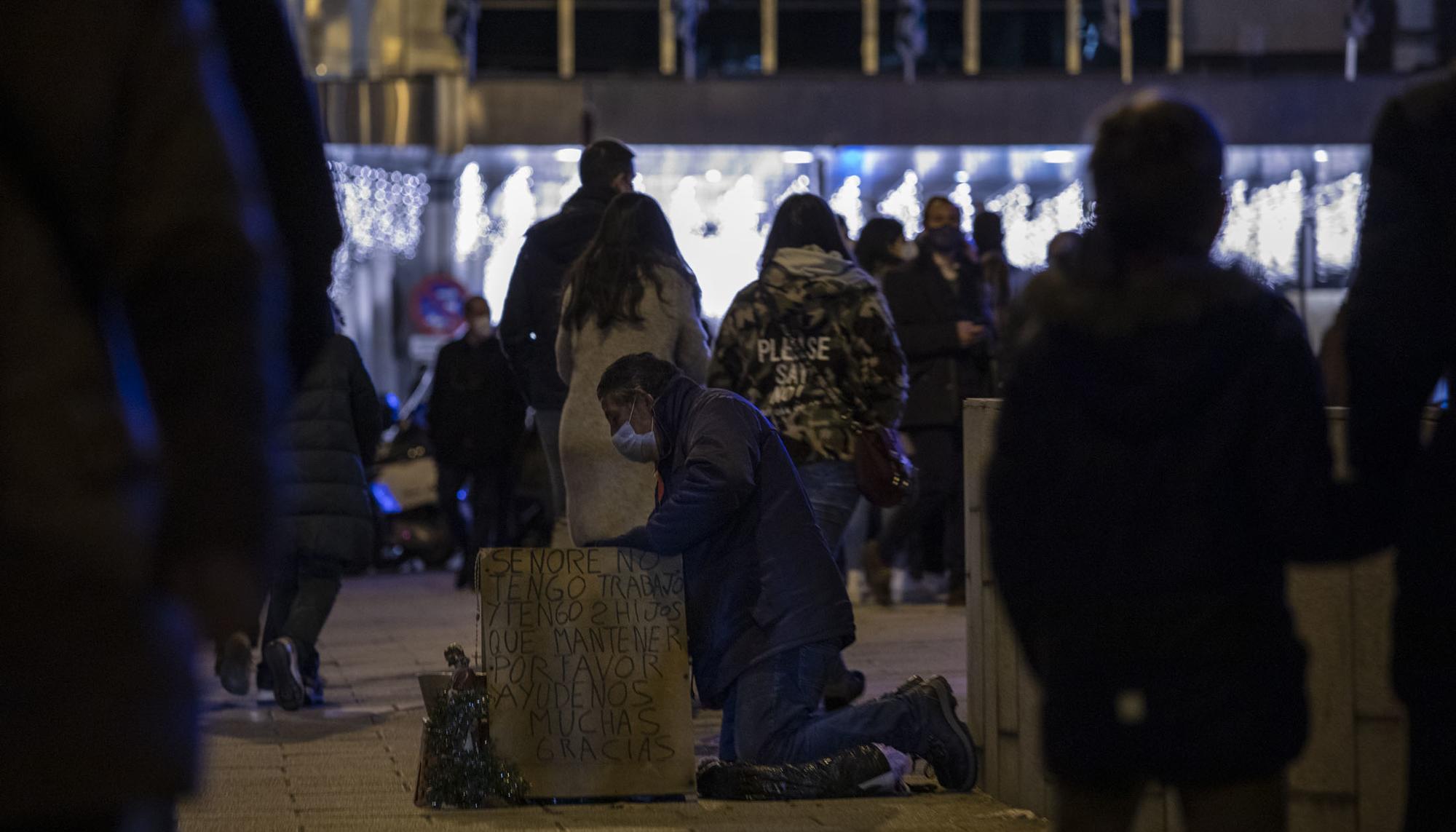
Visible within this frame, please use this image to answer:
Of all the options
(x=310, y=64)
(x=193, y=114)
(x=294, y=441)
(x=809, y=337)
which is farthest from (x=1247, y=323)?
(x=310, y=64)

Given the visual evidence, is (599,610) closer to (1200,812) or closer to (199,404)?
(1200,812)

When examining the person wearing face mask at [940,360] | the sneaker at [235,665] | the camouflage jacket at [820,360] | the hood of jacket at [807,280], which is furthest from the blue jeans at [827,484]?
the person wearing face mask at [940,360]

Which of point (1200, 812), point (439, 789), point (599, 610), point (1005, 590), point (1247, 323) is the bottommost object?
point (439, 789)

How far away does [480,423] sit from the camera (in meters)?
14.5

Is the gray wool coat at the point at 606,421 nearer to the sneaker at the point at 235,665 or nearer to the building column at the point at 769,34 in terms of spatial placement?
the sneaker at the point at 235,665

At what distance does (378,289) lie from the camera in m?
28.0

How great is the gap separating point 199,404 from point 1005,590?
1.56 m

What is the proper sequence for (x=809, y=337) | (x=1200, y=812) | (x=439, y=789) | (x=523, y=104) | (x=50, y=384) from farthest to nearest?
(x=523, y=104)
(x=809, y=337)
(x=439, y=789)
(x=1200, y=812)
(x=50, y=384)

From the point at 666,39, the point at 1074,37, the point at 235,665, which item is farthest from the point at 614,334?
the point at 1074,37

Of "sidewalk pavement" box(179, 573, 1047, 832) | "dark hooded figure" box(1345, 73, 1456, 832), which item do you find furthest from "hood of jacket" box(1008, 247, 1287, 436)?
"sidewalk pavement" box(179, 573, 1047, 832)

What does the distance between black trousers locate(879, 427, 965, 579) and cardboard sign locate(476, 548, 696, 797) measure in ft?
17.7

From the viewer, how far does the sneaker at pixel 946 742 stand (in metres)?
6.39

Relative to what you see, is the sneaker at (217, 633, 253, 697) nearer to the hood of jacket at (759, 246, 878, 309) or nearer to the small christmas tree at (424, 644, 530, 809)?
the small christmas tree at (424, 644, 530, 809)

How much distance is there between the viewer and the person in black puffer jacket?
877 cm
